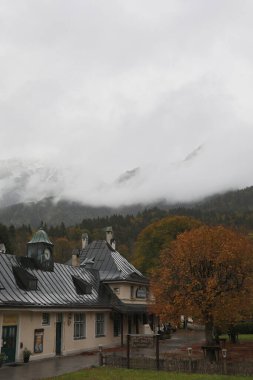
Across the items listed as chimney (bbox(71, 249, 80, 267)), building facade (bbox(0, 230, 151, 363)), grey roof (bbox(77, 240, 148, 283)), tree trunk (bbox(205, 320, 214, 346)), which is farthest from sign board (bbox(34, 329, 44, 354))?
chimney (bbox(71, 249, 80, 267))

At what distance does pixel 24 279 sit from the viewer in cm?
3109

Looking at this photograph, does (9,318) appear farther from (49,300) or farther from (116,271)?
(116,271)

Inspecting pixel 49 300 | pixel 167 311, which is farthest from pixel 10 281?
pixel 167 311

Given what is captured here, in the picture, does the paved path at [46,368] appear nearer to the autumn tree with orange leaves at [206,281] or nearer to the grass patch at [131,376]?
the grass patch at [131,376]

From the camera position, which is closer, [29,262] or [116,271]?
[29,262]

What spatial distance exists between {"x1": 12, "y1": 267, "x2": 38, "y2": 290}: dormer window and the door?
350 cm

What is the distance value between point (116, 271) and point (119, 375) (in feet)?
80.7

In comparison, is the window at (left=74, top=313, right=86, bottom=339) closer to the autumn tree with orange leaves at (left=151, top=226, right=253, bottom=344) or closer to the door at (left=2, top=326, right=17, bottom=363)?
the door at (left=2, top=326, right=17, bottom=363)

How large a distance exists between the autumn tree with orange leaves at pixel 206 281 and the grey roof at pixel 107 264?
59.3ft

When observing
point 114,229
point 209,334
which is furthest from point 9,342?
point 114,229

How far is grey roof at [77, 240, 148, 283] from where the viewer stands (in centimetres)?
4472

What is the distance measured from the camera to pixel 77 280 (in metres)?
38.3

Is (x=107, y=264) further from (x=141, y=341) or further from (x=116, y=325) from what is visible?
(x=141, y=341)

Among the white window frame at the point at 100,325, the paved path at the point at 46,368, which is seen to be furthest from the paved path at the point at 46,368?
the white window frame at the point at 100,325
